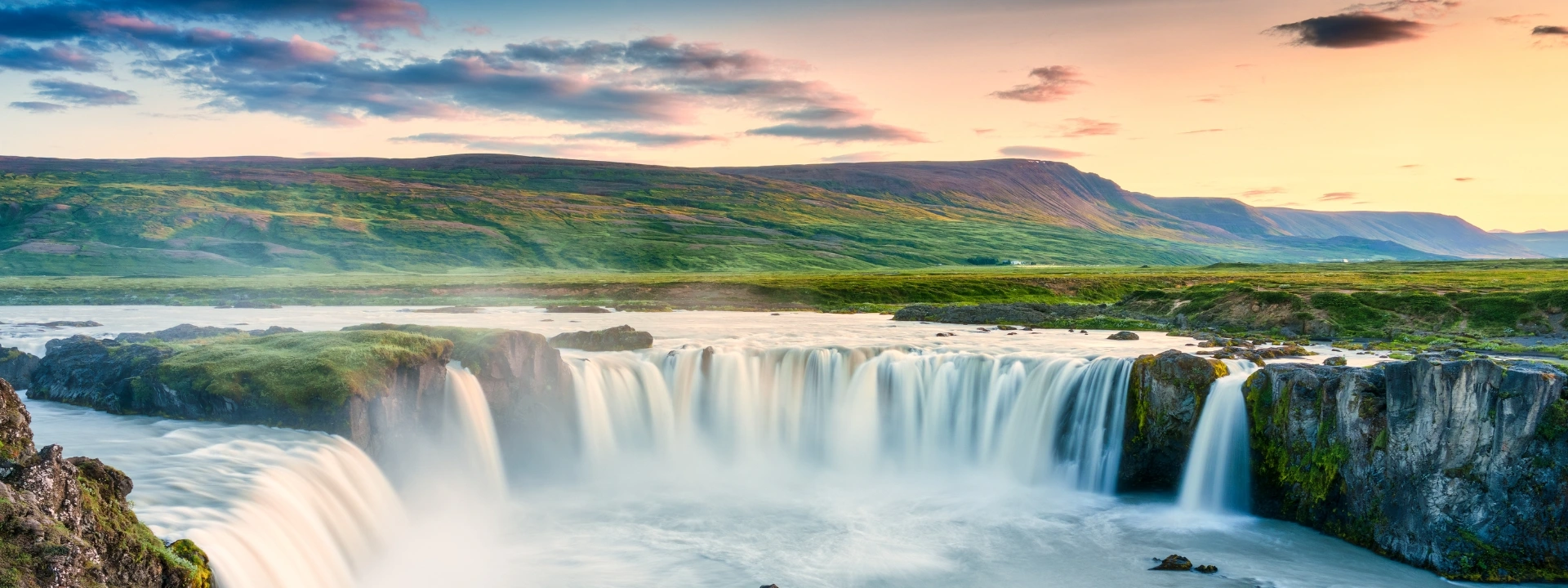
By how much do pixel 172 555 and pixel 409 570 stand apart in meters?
7.70

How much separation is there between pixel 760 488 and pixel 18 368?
23215 mm

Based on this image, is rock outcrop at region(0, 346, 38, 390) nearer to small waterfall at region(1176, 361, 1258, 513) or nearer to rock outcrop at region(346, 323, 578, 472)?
rock outcrop at region(346, 323, 578, 472)

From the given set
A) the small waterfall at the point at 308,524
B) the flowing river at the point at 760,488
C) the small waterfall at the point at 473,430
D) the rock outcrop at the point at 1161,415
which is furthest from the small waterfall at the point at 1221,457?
the small waterfall at the point at 308,524

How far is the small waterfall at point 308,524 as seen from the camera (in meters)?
15.0

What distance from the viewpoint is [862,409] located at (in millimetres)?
33406

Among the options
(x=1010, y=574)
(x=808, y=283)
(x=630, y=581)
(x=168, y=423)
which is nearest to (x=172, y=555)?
(x=630, y=581)

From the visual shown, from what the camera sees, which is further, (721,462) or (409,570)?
(721,462)

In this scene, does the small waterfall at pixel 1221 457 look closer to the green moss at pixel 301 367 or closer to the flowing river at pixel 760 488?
the flowing river at pixel 760 488

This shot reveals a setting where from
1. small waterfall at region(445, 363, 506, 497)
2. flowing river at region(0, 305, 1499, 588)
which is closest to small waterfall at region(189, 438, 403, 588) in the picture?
flowing river at region(0, 305, 1499, 588)

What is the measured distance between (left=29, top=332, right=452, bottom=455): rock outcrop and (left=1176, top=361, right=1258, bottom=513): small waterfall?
72.6ft

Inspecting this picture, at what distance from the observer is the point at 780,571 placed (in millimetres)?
21750

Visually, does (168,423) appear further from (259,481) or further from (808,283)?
(808,283)

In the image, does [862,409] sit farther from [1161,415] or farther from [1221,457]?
[1221,457]

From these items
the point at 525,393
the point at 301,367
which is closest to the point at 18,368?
the point at 301,367
